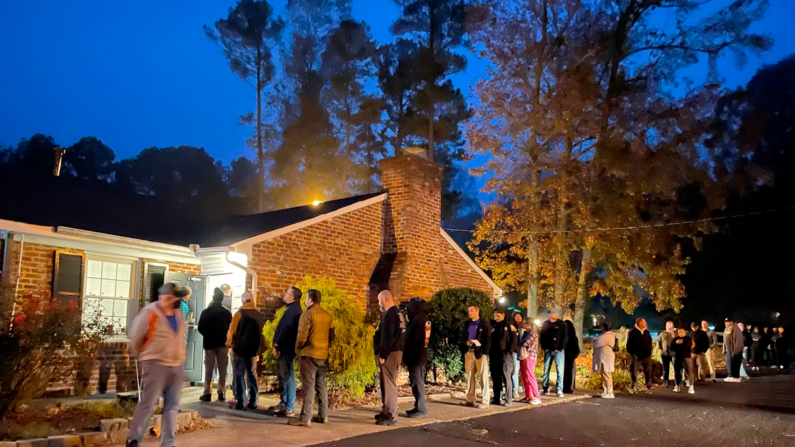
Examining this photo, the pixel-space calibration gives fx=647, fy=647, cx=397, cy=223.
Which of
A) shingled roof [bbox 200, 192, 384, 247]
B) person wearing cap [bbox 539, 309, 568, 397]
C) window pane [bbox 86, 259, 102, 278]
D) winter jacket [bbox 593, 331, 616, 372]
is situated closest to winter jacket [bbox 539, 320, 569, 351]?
person wearing cap [bbox 539, 309, 568, 397]

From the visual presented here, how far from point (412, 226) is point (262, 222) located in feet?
10.9

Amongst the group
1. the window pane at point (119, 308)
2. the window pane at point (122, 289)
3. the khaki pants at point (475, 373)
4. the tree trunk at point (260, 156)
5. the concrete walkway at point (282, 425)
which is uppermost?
the tree trunk at point (260, 156)

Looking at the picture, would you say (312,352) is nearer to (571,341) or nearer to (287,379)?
(287,379)

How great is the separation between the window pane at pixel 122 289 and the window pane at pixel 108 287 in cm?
7

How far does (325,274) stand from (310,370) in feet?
16.3

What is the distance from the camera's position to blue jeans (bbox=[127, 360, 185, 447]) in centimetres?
609

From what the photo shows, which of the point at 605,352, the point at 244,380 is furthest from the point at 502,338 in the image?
the point at 244,380

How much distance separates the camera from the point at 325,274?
13.1 meters

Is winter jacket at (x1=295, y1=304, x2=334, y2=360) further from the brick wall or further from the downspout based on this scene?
the brick wall

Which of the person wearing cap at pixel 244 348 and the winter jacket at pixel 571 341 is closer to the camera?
the person wearing cap at pixel 244 348

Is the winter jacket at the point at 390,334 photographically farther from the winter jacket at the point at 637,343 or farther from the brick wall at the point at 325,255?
the winter jacket at the point at 637,343

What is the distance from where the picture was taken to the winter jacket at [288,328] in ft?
28.2

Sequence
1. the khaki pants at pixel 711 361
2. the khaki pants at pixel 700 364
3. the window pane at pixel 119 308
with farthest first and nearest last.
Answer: the khaki pants at pixel 711 361 < the khaki pants at pixel 700 364 < the window pane at pixel 119 308

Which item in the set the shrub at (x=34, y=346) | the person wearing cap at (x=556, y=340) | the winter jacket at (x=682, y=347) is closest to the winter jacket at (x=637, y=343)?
the winter jacket at (x=682, y=347)
